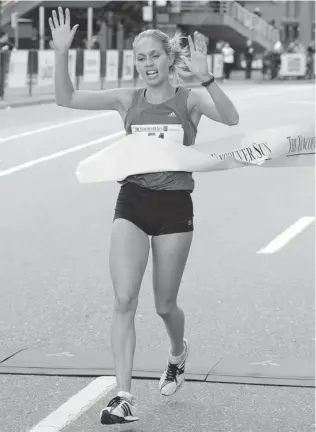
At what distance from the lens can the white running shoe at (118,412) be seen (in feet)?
18.8

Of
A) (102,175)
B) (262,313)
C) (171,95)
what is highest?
(171,95)

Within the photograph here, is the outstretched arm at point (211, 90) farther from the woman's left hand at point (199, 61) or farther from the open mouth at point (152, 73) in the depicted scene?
the open mouth at point (152, 73)

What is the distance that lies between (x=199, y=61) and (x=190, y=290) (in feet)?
11.8

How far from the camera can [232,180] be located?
16938 millimetres

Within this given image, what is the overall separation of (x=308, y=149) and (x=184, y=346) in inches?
51.2

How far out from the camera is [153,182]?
6.11 meters

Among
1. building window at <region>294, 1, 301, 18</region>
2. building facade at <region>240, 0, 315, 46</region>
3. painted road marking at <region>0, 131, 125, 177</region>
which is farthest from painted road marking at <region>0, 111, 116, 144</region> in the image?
building window at <region>294, 1, 301, 18</region>

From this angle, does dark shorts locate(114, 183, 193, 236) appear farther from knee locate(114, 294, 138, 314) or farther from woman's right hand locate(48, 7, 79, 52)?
woman's right hand locate(48, 7, 79, 52)

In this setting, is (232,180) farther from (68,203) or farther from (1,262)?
(1,262)

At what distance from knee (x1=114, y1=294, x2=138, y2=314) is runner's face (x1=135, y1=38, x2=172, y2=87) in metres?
1.04

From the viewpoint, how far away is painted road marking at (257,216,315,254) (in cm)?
1117

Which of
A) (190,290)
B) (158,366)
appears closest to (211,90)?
(158,366)

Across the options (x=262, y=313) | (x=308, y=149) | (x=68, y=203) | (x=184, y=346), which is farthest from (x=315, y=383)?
(x=68, y=203)

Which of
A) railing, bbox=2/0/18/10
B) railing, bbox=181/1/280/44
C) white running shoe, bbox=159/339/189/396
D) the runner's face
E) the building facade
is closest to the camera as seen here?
the runner's face
